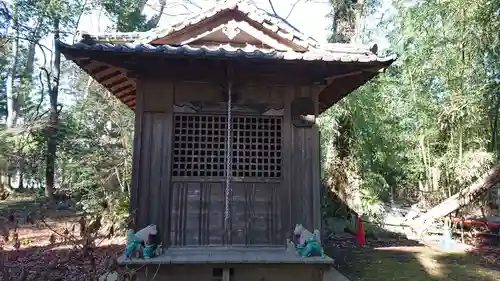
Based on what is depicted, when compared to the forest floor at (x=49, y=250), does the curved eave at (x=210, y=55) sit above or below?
above

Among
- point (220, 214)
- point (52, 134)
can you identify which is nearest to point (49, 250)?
point (220, 214)

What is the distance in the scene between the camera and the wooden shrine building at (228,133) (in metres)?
4.88

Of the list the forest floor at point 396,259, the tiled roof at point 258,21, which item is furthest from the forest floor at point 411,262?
the tiled roof at point 258,21

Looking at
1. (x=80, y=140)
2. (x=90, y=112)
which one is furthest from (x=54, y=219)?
(x=90, y=112)

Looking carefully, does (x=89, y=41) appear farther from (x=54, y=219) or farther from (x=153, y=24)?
(x=153, y=24)

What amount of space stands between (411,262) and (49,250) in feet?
20.1

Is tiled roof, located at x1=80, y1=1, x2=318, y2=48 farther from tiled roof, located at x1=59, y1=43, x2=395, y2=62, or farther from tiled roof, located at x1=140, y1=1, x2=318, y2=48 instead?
tiled roof, located at x1=59, y1=43, x2=395, y2=62

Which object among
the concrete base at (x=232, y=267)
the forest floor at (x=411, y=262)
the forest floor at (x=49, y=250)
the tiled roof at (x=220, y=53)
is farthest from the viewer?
the forest floor at (x=411, y=262)

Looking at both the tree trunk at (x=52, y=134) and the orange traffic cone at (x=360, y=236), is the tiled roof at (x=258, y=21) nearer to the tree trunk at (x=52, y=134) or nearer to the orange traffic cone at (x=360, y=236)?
the orange traffic cone at (x=360, y=236)

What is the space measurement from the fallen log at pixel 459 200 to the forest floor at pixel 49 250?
310 inches

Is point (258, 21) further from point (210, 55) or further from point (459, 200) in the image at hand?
point (459, 200)

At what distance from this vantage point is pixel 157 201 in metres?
4.88

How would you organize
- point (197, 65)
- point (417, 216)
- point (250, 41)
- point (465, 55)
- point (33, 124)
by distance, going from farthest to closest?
point (33, 124) < point (417, 216) < point (465, 55) < point (250, 41) < point (197, 65)

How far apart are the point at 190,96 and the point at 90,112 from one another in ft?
24.7
